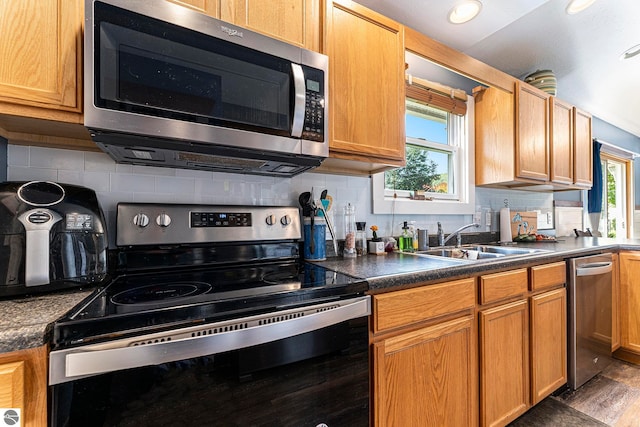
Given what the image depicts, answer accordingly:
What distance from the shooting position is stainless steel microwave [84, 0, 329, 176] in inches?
34.0

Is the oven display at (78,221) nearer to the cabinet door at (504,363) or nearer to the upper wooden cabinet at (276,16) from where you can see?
the upper wooden cabinet at (276,16)

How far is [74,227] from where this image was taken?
89 cm

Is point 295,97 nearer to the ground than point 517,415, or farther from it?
farther from it

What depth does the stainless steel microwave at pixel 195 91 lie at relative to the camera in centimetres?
86

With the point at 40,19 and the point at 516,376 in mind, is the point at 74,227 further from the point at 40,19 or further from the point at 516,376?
the point at 516,376

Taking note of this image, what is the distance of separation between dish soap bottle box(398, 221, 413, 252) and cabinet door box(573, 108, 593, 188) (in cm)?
196

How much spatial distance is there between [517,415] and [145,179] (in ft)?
7.01

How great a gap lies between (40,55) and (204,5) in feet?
1.73

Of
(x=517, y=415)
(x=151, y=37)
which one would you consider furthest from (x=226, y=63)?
(x=517, y=415)

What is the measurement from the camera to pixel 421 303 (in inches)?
45.7

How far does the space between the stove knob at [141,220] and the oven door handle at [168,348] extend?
61 cm

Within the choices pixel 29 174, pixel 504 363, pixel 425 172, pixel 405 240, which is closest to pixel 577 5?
pixel 425 172

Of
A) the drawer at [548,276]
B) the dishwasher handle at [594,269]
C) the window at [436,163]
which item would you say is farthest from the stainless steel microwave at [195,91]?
the dishwasher handle at [594,269]

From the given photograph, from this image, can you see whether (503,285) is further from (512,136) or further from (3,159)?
(3,159)
